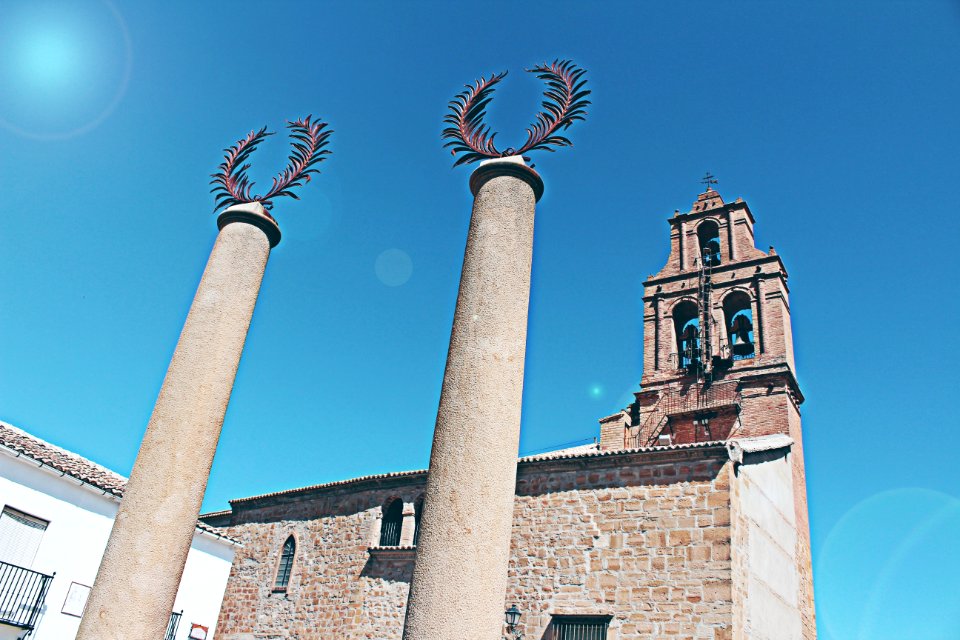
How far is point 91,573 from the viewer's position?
13062 millimetres

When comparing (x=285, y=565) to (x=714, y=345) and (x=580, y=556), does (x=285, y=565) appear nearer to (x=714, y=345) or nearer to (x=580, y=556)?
(x=580, y=556)

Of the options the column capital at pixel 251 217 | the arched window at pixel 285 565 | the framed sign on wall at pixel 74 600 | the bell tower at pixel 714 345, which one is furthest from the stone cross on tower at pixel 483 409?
the arched window at pixel 285 565

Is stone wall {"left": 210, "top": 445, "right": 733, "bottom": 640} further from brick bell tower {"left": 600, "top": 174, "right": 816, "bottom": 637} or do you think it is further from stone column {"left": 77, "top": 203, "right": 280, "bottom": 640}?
stone column {"left": 77, "top": 203, "right": 280, "bottom": 640}

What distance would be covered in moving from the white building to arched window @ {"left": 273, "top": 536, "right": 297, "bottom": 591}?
14.9ft

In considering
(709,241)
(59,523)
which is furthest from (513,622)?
(709,241)

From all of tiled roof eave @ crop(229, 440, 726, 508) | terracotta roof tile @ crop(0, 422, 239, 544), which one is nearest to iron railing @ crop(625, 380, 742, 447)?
tiled roof eave @ crop(229, 440, 726, 508)

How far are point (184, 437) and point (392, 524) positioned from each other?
10849 millimetres

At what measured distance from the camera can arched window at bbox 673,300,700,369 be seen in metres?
18.4

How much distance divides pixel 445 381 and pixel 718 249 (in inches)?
674

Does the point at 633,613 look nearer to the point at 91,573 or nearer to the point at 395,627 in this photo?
the point at 395,627

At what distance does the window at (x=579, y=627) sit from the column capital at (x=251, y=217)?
8005mm

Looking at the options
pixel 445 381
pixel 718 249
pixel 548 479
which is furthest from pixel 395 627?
pixel 718 249

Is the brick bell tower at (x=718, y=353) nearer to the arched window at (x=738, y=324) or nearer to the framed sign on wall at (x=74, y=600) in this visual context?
the arched window at (x=738, y=324)

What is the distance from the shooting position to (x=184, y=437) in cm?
540
